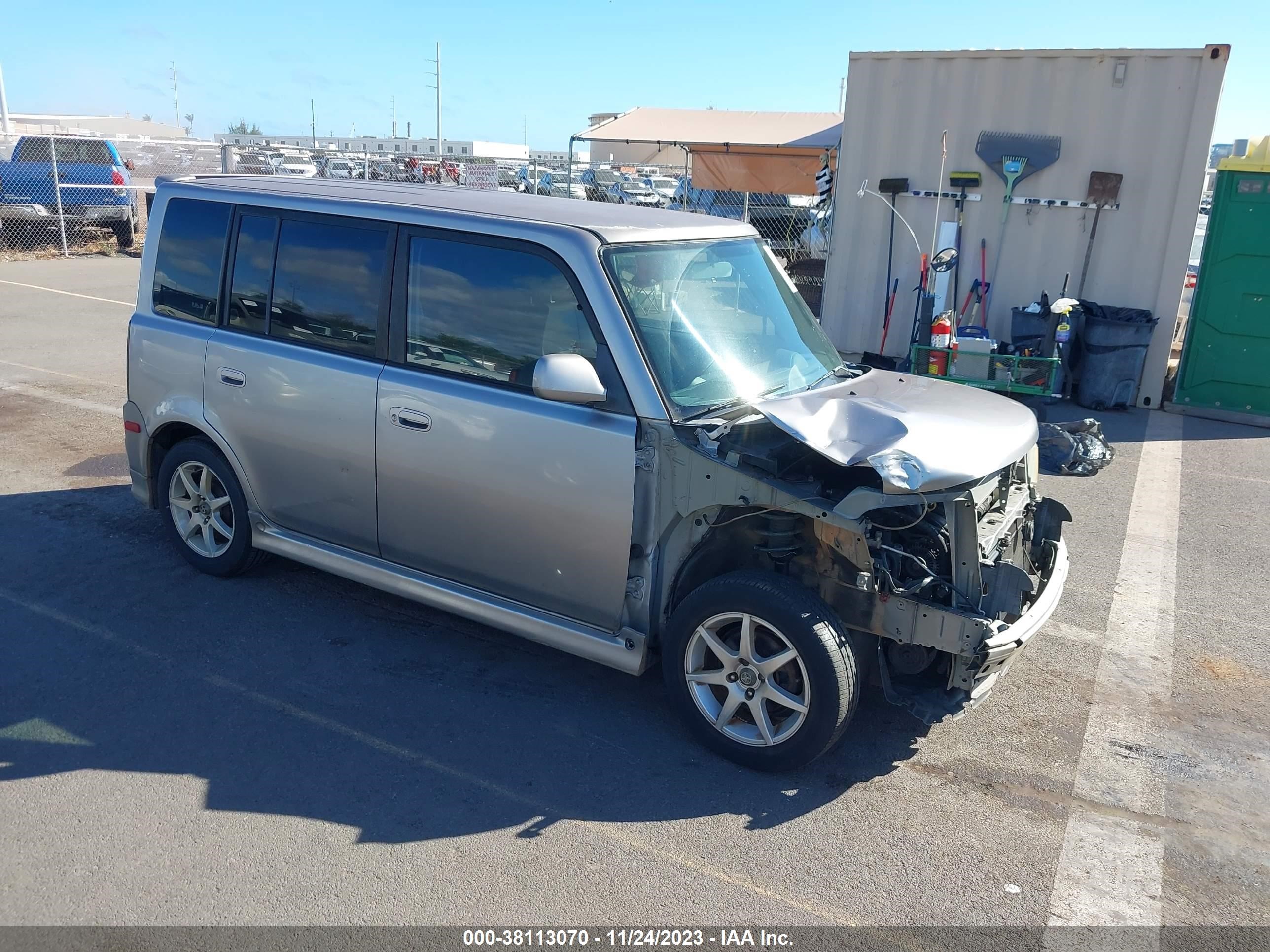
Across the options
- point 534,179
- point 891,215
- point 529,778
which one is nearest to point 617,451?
point 529,778

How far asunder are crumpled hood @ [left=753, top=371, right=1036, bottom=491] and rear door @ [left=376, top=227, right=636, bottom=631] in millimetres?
700

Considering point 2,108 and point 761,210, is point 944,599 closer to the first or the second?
point 761,210

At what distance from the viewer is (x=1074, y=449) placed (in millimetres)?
8492

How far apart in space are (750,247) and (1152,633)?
292cm

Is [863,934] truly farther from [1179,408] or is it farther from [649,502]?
[1179,408]

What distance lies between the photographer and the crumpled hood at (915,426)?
3.72 metres

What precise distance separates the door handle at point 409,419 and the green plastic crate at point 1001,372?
5.99m

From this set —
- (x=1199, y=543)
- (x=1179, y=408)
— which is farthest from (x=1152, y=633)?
(x=1179, y=408)

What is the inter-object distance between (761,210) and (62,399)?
12143 mm

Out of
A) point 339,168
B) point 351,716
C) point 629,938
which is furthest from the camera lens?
point 339,168

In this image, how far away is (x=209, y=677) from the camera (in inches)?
180

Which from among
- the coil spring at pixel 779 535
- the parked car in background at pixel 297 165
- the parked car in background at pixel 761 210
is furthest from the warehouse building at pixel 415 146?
the coil spring at pixel 779 535

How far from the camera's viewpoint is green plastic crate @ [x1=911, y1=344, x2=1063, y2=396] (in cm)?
940

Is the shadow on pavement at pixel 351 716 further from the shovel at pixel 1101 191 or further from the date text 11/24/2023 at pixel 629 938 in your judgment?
the shovel at pixel 1101 191
